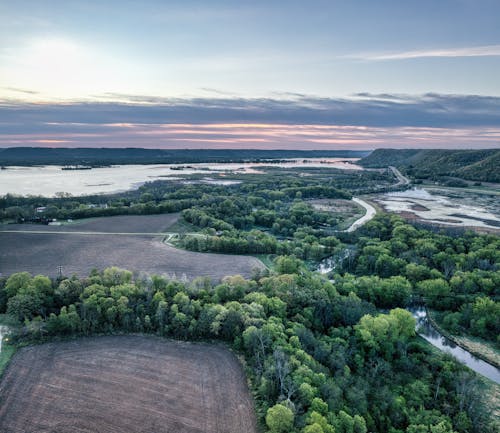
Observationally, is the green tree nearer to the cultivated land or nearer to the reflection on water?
the reflection on water

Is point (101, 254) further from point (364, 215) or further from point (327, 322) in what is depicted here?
point (364, 215)

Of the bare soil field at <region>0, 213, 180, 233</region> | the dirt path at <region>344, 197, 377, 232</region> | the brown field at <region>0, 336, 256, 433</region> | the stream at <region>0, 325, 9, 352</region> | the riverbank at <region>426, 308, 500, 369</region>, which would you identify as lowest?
the dirt path at <region>344, 197, 377, 232</region>

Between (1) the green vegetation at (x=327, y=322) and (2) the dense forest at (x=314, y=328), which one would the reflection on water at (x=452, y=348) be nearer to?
(1) the green vegetation at (x=327, y=322)

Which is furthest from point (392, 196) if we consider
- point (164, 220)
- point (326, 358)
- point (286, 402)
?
point (286, 402)

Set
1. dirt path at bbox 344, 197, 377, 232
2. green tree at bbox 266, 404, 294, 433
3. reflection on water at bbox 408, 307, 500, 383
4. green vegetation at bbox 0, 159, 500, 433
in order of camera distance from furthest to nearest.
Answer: dirt path at bbox 344, 197, 377, 232 < reflection on water at bbox 408, 307, 500, 383 < green vegetation at bbox 0, 159, 500, 433 < green tree at bbox 266, 404, 294, 433

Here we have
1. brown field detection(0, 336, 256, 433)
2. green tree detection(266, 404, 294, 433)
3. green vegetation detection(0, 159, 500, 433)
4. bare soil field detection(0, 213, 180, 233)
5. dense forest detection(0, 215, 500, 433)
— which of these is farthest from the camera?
bare soil field detection(0, 213, 180, 233)

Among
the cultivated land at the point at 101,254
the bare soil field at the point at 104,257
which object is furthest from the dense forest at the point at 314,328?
the cultivated land at the point at 101,254

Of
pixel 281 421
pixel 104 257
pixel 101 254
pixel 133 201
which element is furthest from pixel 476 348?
pixel 133 201

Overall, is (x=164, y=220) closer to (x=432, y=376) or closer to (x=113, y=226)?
(x=113, y=226)

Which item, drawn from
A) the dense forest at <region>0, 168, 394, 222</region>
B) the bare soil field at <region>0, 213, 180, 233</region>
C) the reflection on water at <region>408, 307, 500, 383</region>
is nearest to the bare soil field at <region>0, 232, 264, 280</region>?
the bare soil field at <region>0, 213, 180, 233</region>
